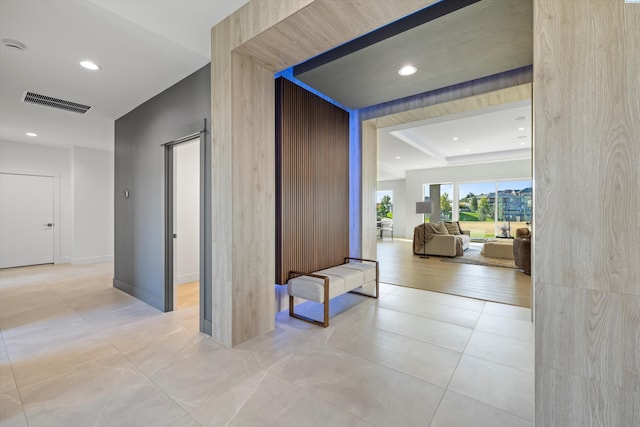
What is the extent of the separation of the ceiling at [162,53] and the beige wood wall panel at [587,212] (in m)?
1.38

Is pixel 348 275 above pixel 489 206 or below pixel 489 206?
below

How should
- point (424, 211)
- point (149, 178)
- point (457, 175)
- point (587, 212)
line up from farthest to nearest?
point (457, 175) → point (424, 211) → point (149, 178) → point (587, 212)

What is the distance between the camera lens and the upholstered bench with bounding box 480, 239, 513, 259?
267 inches

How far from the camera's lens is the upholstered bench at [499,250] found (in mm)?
6771

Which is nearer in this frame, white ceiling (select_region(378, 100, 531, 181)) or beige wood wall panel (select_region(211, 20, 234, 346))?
beige wood wall panel (select_region(211, 20, 234, 346))

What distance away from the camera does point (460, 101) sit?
3.71m

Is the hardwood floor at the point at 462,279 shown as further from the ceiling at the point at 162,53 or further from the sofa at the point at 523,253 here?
the ceiling at the point at 162,53

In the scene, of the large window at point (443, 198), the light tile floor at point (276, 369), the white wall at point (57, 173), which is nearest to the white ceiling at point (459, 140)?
the large window at point (443, 198)

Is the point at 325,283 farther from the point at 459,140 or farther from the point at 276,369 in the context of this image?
the point at 459,140

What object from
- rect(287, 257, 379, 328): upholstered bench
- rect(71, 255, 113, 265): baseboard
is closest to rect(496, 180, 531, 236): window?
rect(287, 257, 379, 328): upholstered bench

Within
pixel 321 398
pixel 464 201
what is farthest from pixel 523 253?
pixel 464 201

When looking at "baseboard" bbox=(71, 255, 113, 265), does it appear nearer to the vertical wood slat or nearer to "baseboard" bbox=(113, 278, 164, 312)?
"baseboard" bbox=(113, 278, 164, 312)

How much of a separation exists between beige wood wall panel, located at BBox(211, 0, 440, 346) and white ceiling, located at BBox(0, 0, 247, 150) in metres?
0.29

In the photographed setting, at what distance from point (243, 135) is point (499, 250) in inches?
276
